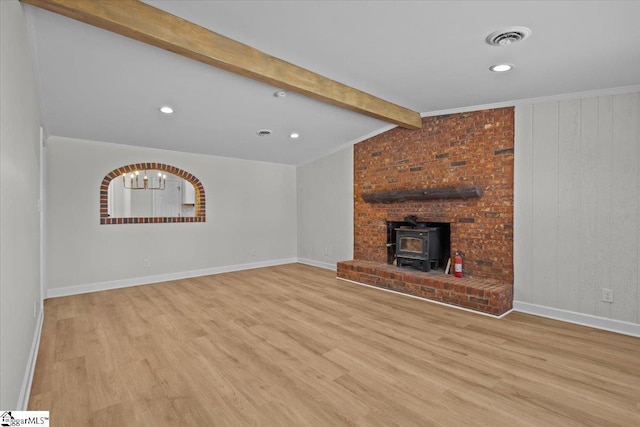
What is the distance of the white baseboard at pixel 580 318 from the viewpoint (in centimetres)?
304

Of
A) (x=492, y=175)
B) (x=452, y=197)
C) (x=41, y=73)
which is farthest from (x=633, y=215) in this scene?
(x=41, y=73)

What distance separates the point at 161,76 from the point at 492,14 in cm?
283

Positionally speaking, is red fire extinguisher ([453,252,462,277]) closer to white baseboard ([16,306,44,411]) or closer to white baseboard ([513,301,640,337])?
white baseboard ([513,301,640,337])

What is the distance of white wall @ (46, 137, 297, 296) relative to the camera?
439 cm

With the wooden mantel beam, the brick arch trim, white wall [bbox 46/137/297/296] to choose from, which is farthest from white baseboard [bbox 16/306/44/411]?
the brick arch trim

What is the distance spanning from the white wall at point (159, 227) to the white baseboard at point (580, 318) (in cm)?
447

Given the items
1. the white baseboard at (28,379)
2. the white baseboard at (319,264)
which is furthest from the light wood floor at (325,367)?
the white baseboard at (319,264)

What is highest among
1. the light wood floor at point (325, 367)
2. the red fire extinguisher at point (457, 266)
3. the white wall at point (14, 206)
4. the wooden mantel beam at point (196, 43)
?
the wooden mantel beam at point (196, 43)

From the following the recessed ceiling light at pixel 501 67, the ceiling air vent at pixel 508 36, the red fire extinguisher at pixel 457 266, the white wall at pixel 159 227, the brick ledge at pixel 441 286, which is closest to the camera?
the ceiling air vent at pixel 508 36

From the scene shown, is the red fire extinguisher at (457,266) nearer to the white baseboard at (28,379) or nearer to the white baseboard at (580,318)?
the white baseboard at (580,318)

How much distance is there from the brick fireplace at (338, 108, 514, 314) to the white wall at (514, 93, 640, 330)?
0.58 ft

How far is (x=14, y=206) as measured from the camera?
1659mm

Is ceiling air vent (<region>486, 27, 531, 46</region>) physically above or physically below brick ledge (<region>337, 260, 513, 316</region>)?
above

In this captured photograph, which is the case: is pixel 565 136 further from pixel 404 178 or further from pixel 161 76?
pixel 161 76
